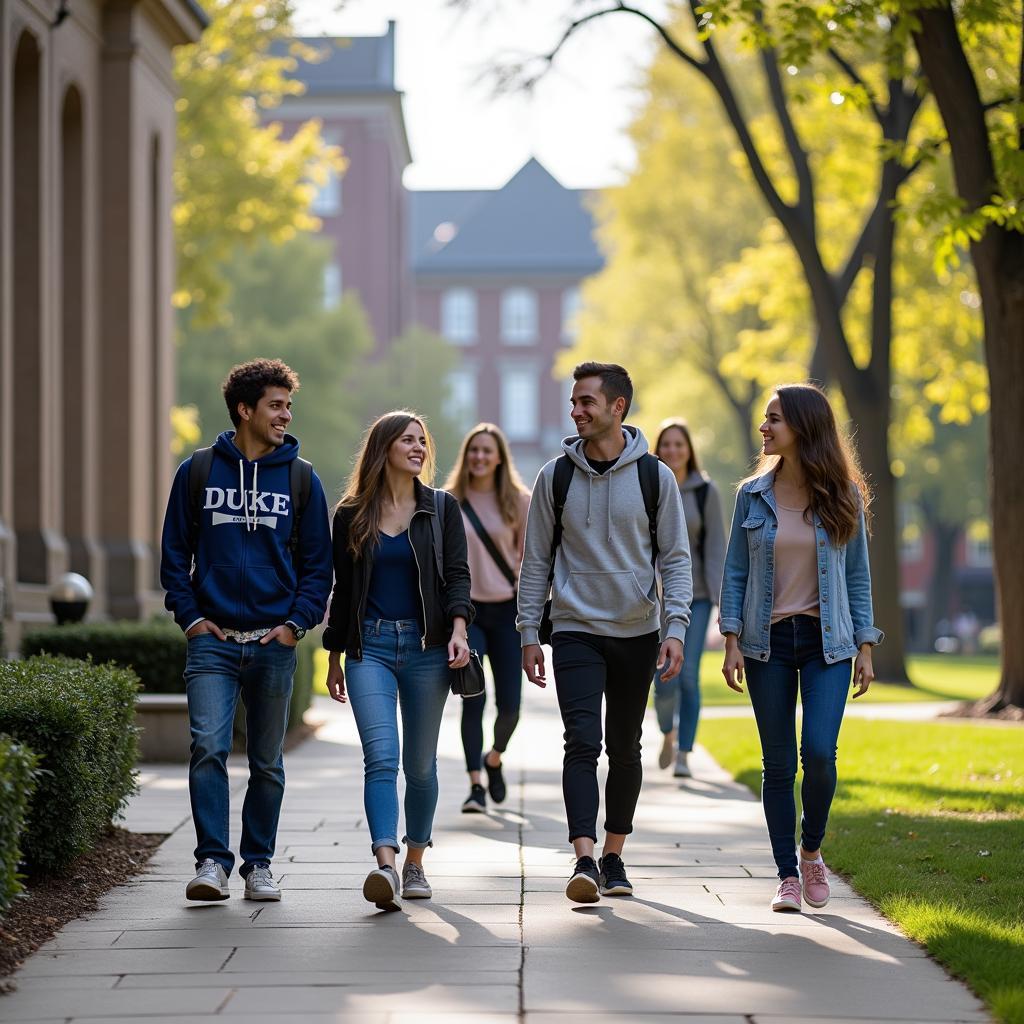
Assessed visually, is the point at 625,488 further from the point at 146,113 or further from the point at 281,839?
the point at 146,113

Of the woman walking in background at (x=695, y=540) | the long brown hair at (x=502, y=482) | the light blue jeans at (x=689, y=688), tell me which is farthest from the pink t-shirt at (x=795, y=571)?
the light blue jeans at (x=689, y=688)

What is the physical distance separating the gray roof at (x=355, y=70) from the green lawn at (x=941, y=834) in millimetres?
53697

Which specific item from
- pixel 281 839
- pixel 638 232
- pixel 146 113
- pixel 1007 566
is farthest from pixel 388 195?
pixel 281 839

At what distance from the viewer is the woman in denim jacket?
654 centimetres

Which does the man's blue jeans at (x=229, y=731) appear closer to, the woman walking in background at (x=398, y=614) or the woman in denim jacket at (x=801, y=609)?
the woman walking in background at (x=398, y=614)

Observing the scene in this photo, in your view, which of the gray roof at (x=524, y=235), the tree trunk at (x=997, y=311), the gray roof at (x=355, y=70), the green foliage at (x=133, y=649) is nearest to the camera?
the green foliage at (x=133, y=649)

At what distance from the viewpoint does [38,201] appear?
53.0 feet

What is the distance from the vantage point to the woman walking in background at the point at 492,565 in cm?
945

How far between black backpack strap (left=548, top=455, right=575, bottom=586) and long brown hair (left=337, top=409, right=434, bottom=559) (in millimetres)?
537

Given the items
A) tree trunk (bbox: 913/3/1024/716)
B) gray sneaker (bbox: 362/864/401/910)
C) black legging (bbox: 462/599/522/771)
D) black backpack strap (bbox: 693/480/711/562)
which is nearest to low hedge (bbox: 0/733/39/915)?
gray sneaker (bbox: 362/864/401/910)

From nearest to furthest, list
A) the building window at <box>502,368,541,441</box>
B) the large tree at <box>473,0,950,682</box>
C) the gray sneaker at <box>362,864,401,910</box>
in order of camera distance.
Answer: the gray sneaker at <box>362,864,401,910</box>
the large tree at <box>473,0,950,682</box>
the building window at <box>502,368,541,441</box>

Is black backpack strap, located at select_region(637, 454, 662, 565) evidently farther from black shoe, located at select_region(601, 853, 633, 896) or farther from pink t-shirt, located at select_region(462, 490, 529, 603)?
pink t-shirt, located at select_region(462, 490, 529, 603)

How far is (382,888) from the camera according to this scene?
6.33m

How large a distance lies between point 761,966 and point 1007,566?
1042 centimetres
